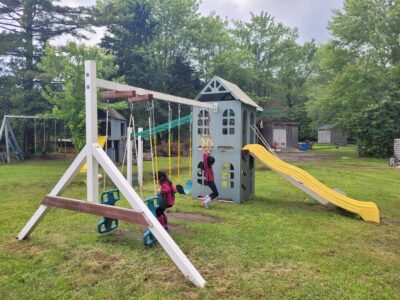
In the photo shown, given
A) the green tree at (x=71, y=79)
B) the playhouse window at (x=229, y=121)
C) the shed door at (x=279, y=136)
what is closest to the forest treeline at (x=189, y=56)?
the green tree at (x=71, y=79)

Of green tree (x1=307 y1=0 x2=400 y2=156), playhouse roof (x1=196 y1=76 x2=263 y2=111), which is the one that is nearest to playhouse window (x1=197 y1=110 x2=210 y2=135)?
playhouse roof (x1=196 y1=76 x2=263 y2=111)

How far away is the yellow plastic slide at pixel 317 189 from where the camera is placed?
679 cm

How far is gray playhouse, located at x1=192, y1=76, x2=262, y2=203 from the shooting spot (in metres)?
8.41

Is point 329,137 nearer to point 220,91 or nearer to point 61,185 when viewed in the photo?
point 220,91

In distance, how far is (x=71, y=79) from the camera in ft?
55.3

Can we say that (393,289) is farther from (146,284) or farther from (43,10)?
(43,10)

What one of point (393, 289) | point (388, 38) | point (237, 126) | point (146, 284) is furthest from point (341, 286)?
point (388, 38)

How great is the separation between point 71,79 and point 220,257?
15.0 m

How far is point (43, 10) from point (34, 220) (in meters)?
22.5

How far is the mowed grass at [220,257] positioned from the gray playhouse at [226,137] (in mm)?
988

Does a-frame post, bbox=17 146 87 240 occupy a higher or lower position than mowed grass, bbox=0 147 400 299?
higher

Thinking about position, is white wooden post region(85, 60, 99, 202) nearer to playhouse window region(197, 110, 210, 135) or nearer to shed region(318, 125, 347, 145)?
playhouse window region(197, 110, 210, 135)

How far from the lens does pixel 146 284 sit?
12.3ft

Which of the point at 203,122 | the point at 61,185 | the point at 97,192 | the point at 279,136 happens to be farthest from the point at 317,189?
the point at 279,136
